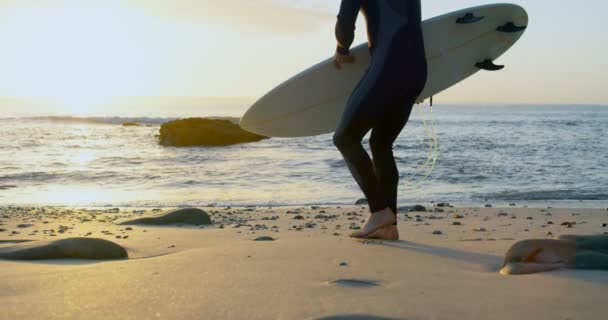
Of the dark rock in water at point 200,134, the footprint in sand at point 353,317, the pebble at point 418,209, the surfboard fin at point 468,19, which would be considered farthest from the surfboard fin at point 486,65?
the dark rock in water at point 200,134

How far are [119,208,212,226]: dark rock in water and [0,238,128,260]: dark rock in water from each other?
216 cm

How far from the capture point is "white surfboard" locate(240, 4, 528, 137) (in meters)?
4.92

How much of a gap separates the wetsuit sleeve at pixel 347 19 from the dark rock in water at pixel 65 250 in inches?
69.9

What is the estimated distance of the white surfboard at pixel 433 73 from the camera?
492 centimetres

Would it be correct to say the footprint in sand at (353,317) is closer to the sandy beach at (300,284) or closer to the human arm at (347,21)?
the sandy beach at (300,284)

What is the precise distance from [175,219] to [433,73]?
2.45 m

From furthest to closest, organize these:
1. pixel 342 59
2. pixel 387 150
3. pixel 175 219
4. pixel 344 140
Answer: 1. pixel 175 219
2. pixel 342 59
3. pixel 387 150
4. pixel 344 140

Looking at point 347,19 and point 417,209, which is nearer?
point 347,19

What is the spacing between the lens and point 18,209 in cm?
734

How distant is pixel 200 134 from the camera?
65.4 ft

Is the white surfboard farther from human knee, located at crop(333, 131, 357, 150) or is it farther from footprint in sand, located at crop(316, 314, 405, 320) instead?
footprint in sand, located at crop(316, 314, 405, 320)

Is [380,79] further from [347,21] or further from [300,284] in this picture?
[300,284]

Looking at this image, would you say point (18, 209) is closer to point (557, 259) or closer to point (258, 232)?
point (258, 232)

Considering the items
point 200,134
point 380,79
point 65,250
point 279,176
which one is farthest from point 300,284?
point 200,134
